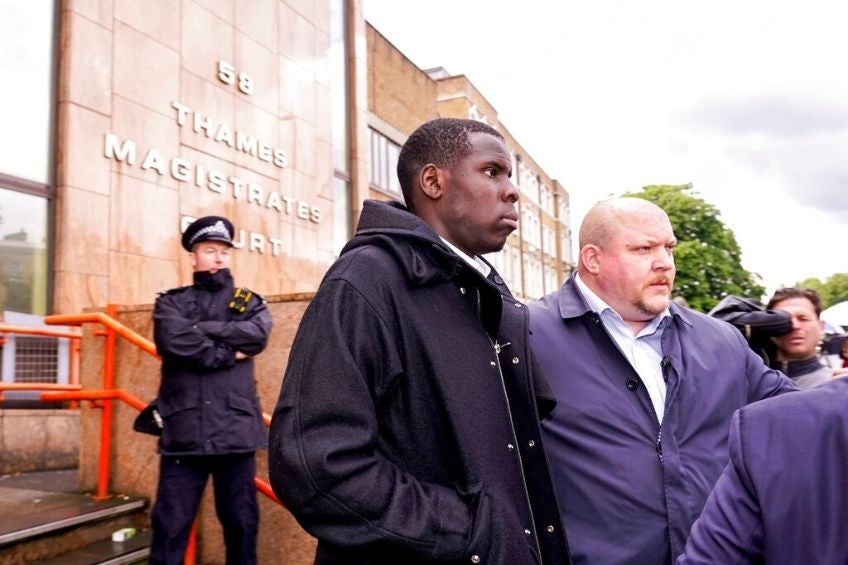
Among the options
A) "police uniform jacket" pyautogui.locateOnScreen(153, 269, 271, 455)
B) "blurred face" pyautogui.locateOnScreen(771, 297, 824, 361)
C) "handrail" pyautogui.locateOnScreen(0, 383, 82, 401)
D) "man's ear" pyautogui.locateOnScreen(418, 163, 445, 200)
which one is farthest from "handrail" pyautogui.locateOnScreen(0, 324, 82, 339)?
"blurred face" pyautogui.locateOnScreen(771, 297, 824, 361)

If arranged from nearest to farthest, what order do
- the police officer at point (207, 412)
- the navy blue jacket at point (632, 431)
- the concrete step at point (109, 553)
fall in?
1. the navy blue jacket at point (632, 431)
2. the police officer at point (207, 412)
3. the concrete step at point (109, 553)

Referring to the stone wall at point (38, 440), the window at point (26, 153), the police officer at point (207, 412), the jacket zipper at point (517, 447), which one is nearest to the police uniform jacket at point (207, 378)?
the police officer at point (207, 412)

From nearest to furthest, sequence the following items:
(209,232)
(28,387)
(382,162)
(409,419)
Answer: (409,419) < (209,232) < (28,387) < (382,162)

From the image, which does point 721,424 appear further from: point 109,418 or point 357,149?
point 357,149

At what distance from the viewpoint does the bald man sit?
2.26 m

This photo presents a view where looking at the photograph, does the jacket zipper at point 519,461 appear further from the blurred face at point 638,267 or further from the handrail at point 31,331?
the handrail at point 31,331

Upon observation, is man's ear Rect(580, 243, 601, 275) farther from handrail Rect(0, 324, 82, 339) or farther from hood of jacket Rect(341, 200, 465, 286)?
handrail Rect(0, 324, 82, 339)

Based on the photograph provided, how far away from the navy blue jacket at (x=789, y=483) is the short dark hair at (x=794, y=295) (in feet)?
10.1

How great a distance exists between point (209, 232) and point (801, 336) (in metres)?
3.35

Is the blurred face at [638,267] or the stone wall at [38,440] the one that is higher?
the blurred face at [638,267]

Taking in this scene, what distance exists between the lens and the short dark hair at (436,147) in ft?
6.13

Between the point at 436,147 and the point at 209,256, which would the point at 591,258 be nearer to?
the point at 436,147

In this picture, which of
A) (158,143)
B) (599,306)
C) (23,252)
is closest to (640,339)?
(599,306)

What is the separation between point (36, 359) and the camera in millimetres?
7082
